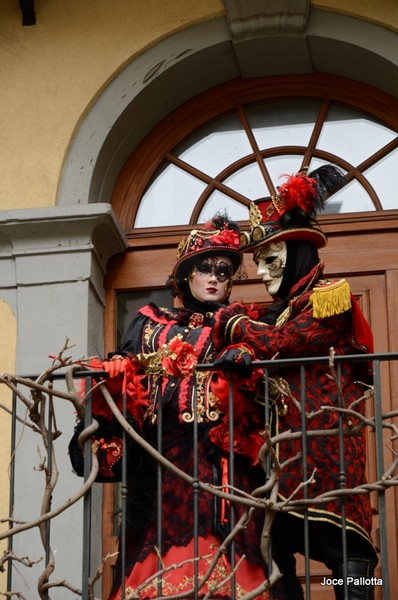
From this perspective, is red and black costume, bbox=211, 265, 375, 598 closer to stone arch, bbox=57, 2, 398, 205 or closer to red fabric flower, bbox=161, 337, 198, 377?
red fabric flower, bbox=161, 337, 198, 377

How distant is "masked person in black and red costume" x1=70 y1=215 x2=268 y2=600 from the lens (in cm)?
622

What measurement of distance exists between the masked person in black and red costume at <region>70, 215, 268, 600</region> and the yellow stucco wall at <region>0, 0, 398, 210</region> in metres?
1.71

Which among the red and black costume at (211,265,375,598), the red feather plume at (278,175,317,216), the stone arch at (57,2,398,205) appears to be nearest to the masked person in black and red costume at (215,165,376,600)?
the red and black costume at (211,265,375,598)

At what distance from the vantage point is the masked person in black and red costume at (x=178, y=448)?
622 cm

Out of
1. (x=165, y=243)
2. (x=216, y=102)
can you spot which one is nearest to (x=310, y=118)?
(x=216, y=102)

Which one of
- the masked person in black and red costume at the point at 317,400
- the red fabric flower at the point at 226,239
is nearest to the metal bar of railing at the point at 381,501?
the masked person in black and red costume at the point at 317,400

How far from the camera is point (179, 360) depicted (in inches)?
245

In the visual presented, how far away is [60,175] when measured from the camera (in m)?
8.11

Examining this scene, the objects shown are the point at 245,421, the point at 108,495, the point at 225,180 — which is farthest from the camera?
the point at 225,180

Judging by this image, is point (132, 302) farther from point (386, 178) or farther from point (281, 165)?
point (386, 178)

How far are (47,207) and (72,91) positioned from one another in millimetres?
Result: 699

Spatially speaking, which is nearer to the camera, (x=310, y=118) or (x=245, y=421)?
(x=245, y=421)

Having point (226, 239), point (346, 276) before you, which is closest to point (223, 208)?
point (346, 276)

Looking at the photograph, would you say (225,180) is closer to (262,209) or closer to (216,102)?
(216,102)
